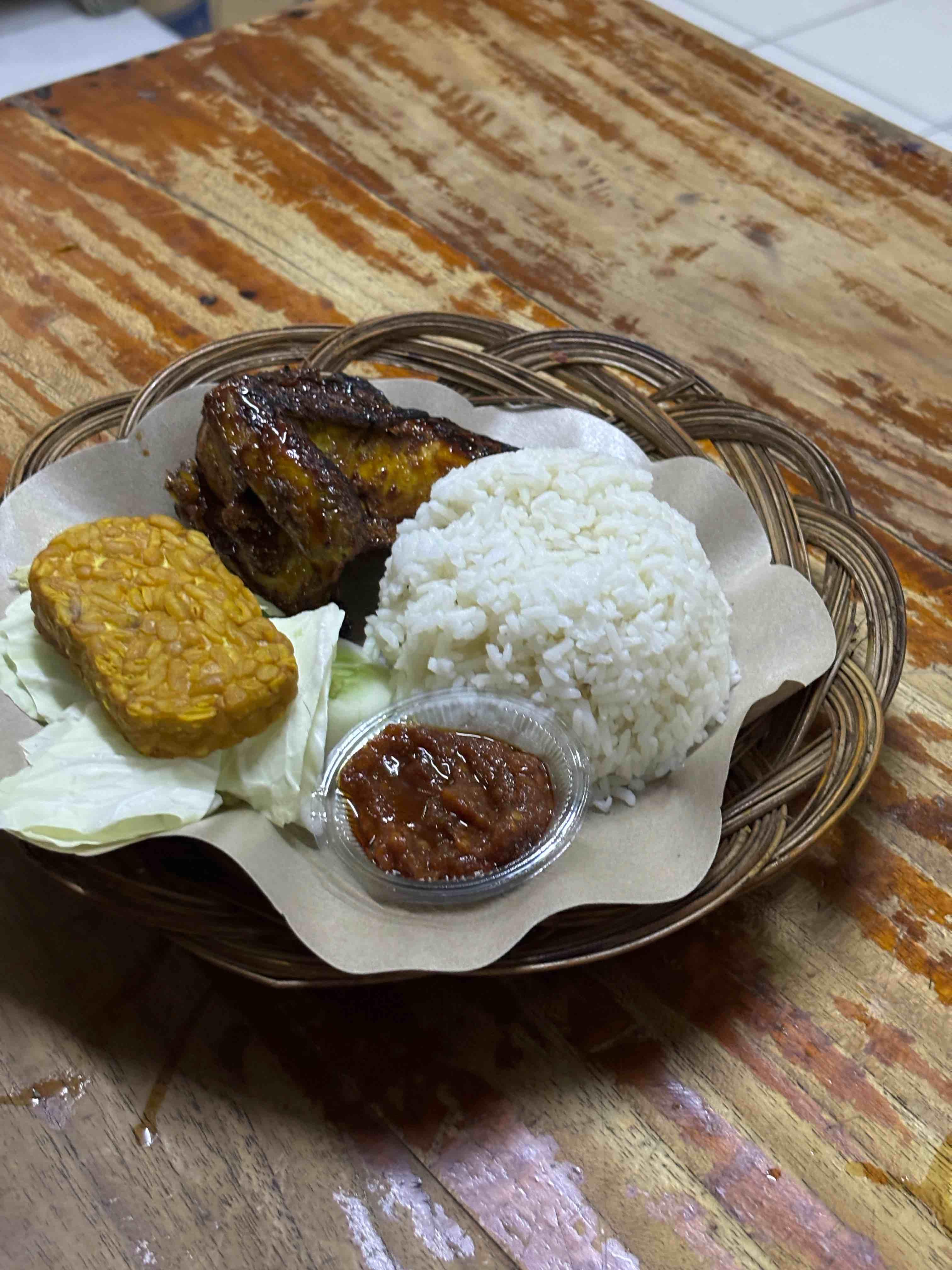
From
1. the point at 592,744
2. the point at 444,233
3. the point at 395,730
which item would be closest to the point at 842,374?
the point at 444,233

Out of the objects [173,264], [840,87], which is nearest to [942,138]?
[840,87]

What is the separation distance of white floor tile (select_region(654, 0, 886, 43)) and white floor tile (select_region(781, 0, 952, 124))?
8 centimetres

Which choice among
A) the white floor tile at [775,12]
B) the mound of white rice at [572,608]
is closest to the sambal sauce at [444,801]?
the mound of white rice at [572,608]

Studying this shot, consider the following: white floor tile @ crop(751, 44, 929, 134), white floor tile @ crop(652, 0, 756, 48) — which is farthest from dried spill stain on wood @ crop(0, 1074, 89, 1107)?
white floor tile @ crop(652, 0, 756, 48)

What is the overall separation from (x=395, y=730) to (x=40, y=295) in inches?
76.7

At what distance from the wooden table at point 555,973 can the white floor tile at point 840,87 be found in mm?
908

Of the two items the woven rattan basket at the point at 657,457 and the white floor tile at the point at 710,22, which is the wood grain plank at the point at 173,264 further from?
the white floor tile at the point at 710,22

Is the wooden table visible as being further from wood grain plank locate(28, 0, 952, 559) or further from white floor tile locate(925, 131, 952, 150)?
white floor tile locate(925, 131, 952, 150)

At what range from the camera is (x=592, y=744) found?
87.4 inches

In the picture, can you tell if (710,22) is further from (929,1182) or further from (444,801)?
(929,1182)

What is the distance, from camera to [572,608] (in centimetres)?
223

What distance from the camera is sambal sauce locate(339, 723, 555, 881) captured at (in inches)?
78.0

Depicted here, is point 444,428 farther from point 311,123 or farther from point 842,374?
point 311,123

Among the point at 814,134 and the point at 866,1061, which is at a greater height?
the point at 814,134
